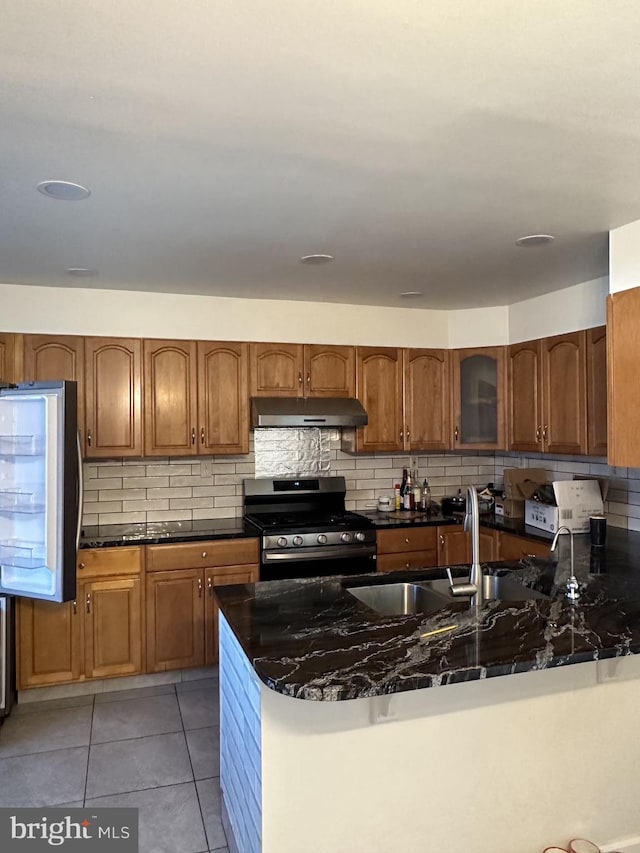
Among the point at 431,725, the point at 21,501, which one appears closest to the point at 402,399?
the point at 21,501

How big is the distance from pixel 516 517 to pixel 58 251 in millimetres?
3273

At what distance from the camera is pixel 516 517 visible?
13.8 ft

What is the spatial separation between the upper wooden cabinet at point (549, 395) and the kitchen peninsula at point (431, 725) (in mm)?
1771

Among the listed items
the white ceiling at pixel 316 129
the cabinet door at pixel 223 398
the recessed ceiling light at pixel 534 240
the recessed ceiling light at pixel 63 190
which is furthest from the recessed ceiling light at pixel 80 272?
the recessed ceiling light at pixel 534 240

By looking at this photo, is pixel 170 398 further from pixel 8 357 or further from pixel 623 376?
pixel 623 376

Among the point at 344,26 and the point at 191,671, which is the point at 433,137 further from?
the point at 191,671

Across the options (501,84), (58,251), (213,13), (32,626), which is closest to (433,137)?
(501,84)

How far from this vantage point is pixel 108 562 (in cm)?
364

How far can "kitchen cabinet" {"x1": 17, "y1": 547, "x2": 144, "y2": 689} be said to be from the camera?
3537 mm

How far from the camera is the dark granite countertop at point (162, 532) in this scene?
3.67 metres

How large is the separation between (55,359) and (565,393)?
10.5ft

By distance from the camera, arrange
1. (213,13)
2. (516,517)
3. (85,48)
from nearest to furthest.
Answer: (213,13) → (85,48) → (516,517)

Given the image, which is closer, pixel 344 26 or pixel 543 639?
pixel 344 26

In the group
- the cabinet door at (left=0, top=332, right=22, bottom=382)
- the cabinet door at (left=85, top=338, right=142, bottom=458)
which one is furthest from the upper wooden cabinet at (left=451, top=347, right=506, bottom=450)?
the cabinet door at (left=0, top=332, right=22, bottom=382)
